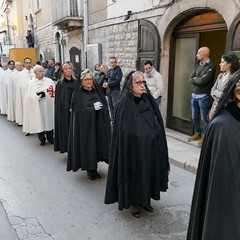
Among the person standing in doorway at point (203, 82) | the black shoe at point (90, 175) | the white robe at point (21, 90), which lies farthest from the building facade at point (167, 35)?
the black shoe at point (90, 175)

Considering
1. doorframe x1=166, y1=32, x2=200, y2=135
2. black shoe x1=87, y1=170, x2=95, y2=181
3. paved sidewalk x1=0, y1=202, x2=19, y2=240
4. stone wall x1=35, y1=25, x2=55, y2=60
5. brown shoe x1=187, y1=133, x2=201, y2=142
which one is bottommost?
paved sidewalk x1=0, y1=202, x2=19, y2=240

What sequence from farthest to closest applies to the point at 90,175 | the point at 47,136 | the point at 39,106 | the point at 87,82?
the point at 47,136 < the point at 39,106 < the point at 90,175 < the point at 87,82

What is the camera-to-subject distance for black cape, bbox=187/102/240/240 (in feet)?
6.63

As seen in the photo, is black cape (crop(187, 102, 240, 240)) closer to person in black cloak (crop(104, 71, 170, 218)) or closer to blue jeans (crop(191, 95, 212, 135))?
person in black cloak (crop(104, 71, 170, 218))

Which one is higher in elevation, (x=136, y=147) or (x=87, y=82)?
(x=87, y=82)

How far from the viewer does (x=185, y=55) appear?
7109mm

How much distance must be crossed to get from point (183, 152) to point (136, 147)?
2765mm

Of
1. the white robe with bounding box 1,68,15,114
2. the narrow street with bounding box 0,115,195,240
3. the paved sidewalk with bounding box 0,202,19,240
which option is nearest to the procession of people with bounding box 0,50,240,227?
the narrow street with bounding box 0,115,195,240

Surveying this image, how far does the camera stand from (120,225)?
352cm

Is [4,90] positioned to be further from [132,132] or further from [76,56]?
[132,132]

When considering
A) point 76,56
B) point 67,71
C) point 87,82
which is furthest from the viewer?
point 76,56

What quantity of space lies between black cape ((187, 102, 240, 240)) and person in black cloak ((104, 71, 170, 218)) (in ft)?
4.01

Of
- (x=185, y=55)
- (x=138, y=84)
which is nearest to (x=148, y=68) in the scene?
(x=185, y=55)

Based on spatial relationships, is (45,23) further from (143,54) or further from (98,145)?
(98,145)
